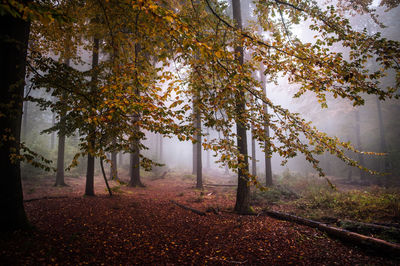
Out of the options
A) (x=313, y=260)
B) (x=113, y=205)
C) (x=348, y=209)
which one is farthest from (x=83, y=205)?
(x=348, y=209)

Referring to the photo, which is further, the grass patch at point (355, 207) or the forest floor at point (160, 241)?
the grass patch at point (355, 207)

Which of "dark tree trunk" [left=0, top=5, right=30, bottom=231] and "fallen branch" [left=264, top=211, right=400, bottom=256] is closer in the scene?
"dark tree trunk" [left=0, top=5, right=30, bottom=231]

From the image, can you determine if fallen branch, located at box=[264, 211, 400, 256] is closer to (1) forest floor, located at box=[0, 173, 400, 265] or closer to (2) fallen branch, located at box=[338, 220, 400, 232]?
(1) forest floor, located at box=[0, 173, 400, 265]

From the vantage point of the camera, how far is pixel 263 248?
15.8 ft

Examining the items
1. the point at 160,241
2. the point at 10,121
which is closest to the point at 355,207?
the point at 160,241

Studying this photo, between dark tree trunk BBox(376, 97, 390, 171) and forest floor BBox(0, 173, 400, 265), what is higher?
dark tree trunk BBox(376, 97, 390, 171)

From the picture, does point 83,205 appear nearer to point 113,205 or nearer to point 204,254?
point 113,205

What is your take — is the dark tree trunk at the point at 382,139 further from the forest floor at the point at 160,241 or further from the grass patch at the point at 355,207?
the forest floor at the point at 160,241

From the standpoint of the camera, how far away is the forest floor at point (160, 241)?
3916 mm

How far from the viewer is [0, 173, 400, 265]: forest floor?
3.92 m

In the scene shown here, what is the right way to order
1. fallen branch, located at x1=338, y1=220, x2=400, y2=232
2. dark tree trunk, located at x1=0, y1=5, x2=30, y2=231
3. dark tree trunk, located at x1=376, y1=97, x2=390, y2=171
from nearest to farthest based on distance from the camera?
dark tree trunk, located at x1=0, y1=5, x2=30, y2=231 → fallen branch, located at x1=338, y1=220, x2=400, y2=232 → dark tree trunk, located at x1=376, y1=97, x2=390, y2=171

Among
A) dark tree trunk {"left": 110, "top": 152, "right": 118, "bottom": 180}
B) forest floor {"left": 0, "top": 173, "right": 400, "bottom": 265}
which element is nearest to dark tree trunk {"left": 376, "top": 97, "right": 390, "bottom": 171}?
forest floor {"left": 0, "top": 173, "right": 400, "bottom": 265}

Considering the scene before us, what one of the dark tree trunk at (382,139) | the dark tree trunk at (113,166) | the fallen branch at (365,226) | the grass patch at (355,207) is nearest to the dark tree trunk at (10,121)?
the dark tree trunk at (113,166)

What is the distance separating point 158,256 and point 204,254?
3.66ft
